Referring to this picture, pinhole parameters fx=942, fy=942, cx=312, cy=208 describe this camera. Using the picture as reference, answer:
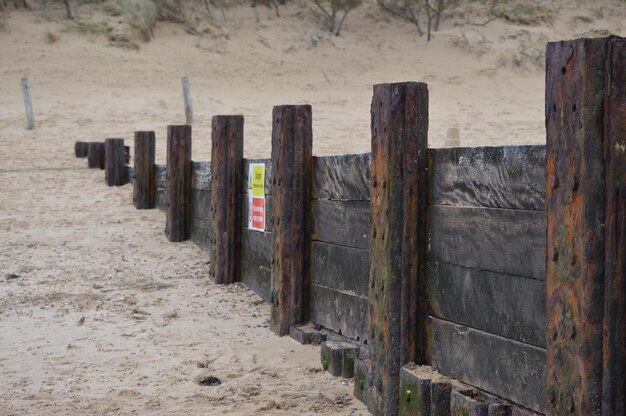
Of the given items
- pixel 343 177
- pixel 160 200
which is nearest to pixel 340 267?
pixel 343 177

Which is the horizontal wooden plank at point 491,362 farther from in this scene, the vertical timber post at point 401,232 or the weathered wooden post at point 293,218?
the weathered wooden post at point 293,218

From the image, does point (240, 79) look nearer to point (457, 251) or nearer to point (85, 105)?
point (85, 105)

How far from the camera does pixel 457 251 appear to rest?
4.05 m

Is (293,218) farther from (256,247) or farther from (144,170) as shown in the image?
(144,170)

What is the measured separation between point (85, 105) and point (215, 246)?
44.9 feet

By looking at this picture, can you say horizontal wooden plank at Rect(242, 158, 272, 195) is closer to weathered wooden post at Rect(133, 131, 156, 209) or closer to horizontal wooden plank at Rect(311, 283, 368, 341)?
horizontal wooden plank at Rect(311, 283, 368, 341)

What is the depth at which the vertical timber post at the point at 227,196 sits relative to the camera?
7.36 m

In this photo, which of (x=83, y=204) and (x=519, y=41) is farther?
(x=519, y=41)

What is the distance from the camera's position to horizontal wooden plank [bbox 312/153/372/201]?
16.3ft

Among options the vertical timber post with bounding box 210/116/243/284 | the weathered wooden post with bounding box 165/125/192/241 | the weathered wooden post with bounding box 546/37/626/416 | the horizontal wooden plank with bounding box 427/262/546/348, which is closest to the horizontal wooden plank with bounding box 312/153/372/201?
the horizontal wooden plank with bounding box 427/262/546/348

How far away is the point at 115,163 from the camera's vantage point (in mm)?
11922

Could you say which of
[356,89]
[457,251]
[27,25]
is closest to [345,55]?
[356,89]

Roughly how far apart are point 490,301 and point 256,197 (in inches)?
133

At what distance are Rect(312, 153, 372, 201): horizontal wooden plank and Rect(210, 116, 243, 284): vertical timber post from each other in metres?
1.65
